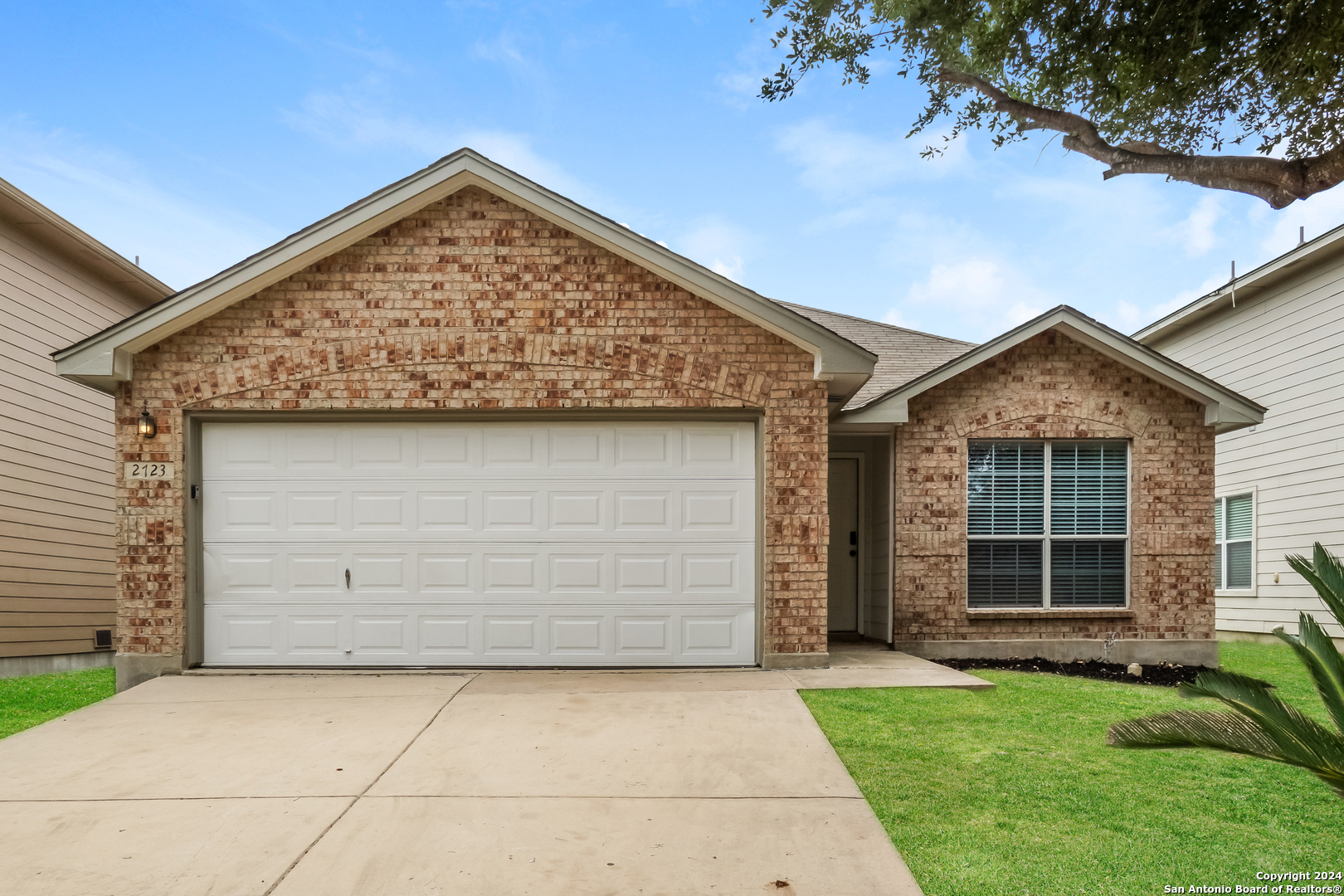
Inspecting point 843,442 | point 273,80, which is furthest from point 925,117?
point 273,80

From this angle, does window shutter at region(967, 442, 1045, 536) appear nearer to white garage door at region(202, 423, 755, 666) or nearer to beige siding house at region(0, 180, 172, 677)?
white garage door at region(202, 423, 755, 666)

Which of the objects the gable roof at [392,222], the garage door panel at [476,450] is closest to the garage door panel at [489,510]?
the garage door panel at [476,450]

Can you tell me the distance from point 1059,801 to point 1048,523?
238 inches

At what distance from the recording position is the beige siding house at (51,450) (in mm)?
11172

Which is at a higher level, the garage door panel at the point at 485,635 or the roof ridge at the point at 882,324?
the roof ridge at the point at 882,324

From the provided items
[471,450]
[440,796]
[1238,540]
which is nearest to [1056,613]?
[1238,540]

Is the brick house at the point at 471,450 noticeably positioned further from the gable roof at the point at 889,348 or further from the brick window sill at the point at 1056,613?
the brick window sill at the point at 1056,613

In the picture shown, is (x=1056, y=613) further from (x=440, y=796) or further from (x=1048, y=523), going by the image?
(x=440, y=796)

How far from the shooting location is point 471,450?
867cm

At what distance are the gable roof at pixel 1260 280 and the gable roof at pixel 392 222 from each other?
8624mm

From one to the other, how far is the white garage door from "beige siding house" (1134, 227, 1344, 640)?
7727 millimetres

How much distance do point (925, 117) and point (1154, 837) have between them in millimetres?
7633

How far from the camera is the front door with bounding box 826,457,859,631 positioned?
1180 cm

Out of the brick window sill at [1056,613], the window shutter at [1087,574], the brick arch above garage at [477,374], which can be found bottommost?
the brick window sill at [1056,613]
